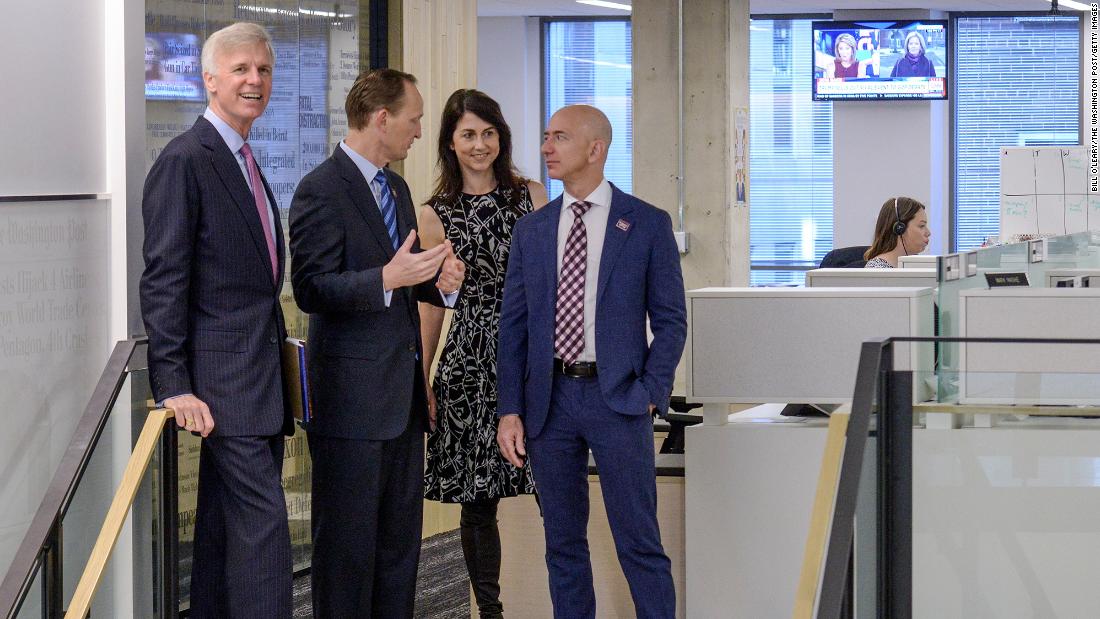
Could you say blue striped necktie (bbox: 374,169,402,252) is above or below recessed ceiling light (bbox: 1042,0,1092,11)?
Answer: below

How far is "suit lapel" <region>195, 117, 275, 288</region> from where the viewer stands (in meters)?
2.99

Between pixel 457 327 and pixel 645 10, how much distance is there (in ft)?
17.6

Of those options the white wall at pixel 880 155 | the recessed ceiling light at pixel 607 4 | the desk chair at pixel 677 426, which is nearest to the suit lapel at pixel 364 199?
the desk chair at pixel 677 426

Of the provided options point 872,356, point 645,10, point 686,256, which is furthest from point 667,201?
point 872,356

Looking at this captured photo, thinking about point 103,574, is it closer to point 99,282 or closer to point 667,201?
point 99,282

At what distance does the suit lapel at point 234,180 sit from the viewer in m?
2.99

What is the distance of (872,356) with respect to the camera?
2881mm

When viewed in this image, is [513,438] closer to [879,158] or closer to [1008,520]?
[1008,520]

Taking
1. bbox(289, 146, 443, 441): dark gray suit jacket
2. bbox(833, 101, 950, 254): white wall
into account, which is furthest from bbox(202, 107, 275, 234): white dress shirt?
bbox(833, 101, 950, 254): white wall

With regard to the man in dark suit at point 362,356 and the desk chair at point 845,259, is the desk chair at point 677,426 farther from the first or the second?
the desk chair at point 845,259

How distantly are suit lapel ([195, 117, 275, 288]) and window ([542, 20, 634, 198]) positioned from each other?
10193mm

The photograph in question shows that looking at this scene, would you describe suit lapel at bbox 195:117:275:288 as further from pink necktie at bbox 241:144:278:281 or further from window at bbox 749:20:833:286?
window at bbox 749:20:833:286

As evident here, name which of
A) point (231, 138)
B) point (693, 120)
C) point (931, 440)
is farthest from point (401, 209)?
point (693, 120)

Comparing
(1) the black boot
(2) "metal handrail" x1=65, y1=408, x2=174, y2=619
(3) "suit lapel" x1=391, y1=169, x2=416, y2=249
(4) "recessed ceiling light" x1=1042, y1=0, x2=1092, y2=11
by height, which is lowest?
(1) the black boot
